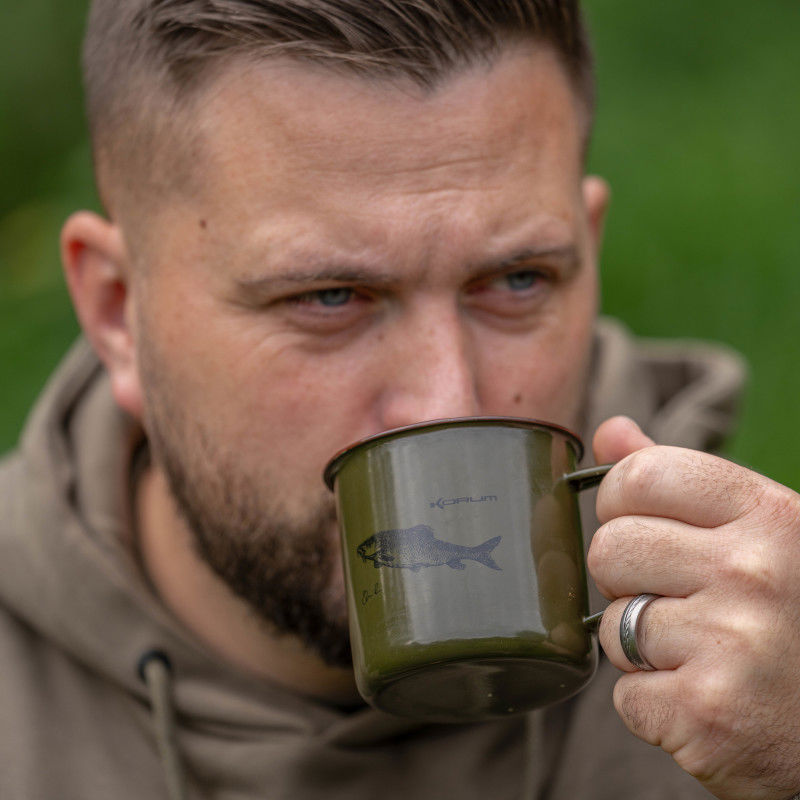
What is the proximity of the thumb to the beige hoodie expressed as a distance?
3.01 feet

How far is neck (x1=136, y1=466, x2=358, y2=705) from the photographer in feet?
9.29

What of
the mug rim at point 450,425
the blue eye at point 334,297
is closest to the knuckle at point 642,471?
the mug rim at point 450,425

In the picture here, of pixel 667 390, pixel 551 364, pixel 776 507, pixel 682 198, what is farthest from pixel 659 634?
pixel 682 198

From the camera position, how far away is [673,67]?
5.91 m

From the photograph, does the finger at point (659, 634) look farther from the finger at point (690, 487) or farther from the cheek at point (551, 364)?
the cheek at point (551, 364)

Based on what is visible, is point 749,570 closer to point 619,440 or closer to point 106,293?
point 619,440

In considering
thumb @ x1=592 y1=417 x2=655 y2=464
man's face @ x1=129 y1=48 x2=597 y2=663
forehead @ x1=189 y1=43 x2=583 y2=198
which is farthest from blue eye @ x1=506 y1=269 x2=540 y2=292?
thumb @ x1=592 y1=417 x2=655 y2=464

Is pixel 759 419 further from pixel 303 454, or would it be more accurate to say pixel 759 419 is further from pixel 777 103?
pixel 303 454

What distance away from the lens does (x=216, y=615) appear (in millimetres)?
2916

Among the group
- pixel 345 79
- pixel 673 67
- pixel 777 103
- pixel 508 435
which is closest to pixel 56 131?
pixel 673 67

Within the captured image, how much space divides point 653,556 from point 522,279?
81 centimetres

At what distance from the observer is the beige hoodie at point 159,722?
272 centimetres

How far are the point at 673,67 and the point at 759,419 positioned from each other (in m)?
2.11

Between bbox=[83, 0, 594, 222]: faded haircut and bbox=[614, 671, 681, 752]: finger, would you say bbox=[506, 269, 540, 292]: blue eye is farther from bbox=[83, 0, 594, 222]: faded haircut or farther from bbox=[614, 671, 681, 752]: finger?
bbox=[614, 671, 681, 752]: finger
